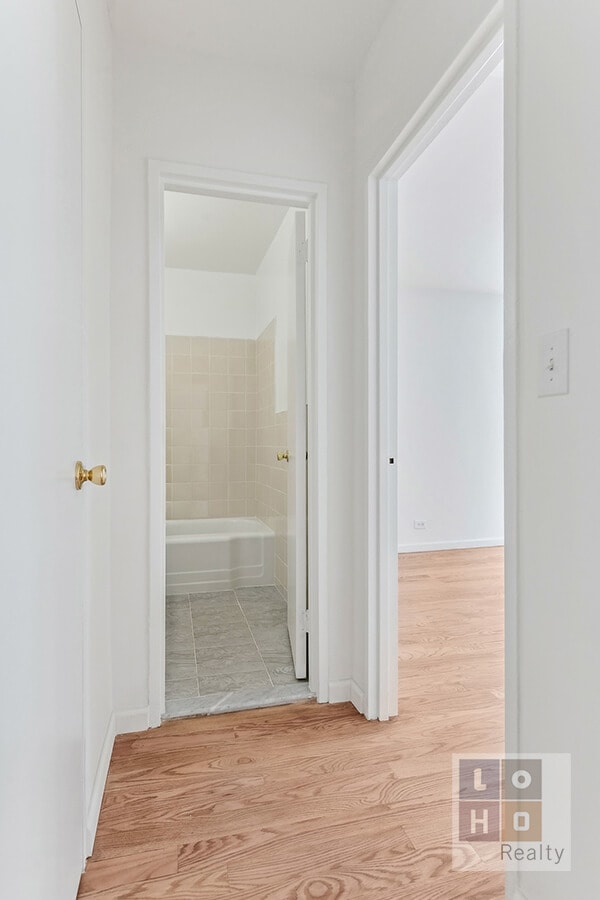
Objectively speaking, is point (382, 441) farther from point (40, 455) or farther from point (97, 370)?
point (40, 455)

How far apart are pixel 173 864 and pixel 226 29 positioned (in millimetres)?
2714

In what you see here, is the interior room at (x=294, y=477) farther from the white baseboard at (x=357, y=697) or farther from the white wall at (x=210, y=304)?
the white wall at (x=210, y=304)

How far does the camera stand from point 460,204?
130 inches

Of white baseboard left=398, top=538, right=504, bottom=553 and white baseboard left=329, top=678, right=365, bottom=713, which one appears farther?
white baseboard left=398, top=538, right=504, bottom=553

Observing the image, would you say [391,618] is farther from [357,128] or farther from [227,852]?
[357,128]

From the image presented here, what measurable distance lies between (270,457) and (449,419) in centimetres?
217

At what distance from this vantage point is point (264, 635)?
2801mm

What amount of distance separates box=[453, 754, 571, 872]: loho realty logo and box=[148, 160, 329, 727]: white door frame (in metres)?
0.83

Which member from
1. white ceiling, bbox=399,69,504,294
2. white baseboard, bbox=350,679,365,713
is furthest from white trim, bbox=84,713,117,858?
white ceiling, bbox=399,69,504,294

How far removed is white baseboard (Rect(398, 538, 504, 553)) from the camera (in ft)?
16.7

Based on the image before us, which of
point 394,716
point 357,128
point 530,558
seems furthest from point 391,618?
point 357,128

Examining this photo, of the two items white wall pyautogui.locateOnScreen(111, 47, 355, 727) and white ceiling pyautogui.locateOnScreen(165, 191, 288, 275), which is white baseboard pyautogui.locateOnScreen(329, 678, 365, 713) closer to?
white wall pyautogui.locateOnScreen(111, 47, 355, 727)

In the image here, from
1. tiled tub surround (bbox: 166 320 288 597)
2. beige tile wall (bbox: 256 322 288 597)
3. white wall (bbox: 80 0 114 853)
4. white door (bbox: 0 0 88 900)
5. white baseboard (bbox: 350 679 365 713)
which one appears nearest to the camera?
white door (bbox: 0 0 88 900)

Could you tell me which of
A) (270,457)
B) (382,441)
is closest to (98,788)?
(382,441)
